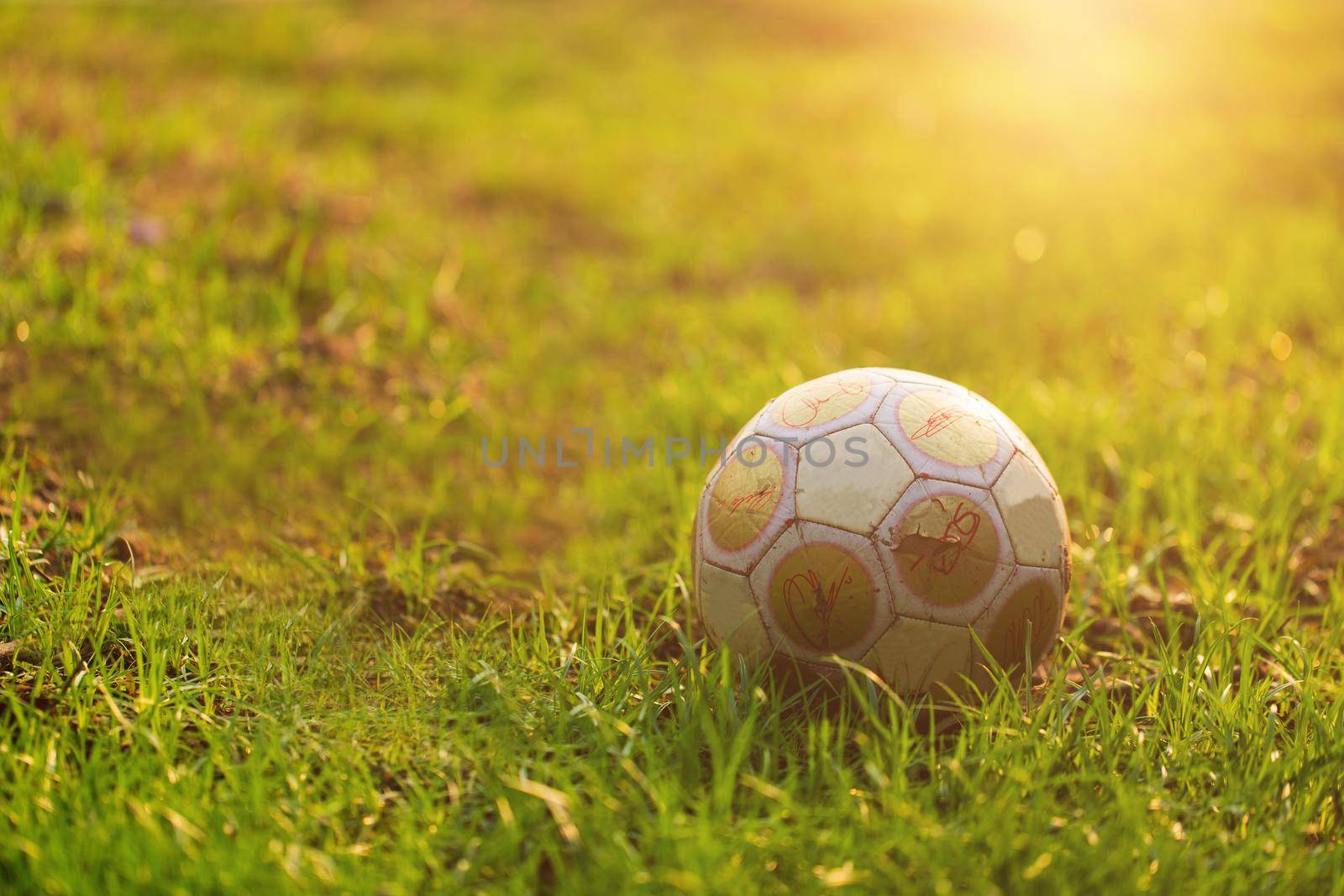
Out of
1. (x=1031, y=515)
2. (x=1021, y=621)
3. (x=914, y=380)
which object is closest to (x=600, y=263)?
(x=914, y=380)

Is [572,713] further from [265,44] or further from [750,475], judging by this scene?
[265,44]

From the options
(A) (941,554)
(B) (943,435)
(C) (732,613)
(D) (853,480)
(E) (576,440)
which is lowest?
(E) (576,440)

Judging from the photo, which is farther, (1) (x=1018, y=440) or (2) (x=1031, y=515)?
(1) (x=1018, y=440)

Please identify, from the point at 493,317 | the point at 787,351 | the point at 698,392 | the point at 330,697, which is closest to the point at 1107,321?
the point at 787,351

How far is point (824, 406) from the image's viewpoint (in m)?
2.66

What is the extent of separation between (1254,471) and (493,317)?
3.66 m

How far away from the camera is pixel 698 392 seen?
4660mm

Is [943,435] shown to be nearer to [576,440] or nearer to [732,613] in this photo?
[732,613]

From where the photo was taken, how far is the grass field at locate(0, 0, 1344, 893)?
2.16 m

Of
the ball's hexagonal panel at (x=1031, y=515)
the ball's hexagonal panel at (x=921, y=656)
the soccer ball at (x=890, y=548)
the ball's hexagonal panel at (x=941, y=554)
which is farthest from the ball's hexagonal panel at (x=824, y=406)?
the ball's hexagonal panel at (x=921, y=656)

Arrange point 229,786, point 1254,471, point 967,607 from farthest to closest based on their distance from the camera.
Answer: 1. point 1254,471
2. point 967,607
3. point 229,786

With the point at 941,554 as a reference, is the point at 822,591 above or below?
below

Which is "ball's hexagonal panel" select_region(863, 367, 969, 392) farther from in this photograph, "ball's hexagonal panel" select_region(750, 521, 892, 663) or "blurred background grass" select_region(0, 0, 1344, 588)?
"blurred background grass" select_region(0, 0, 1344, 588)

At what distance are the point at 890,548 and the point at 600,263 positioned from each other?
174 inches
